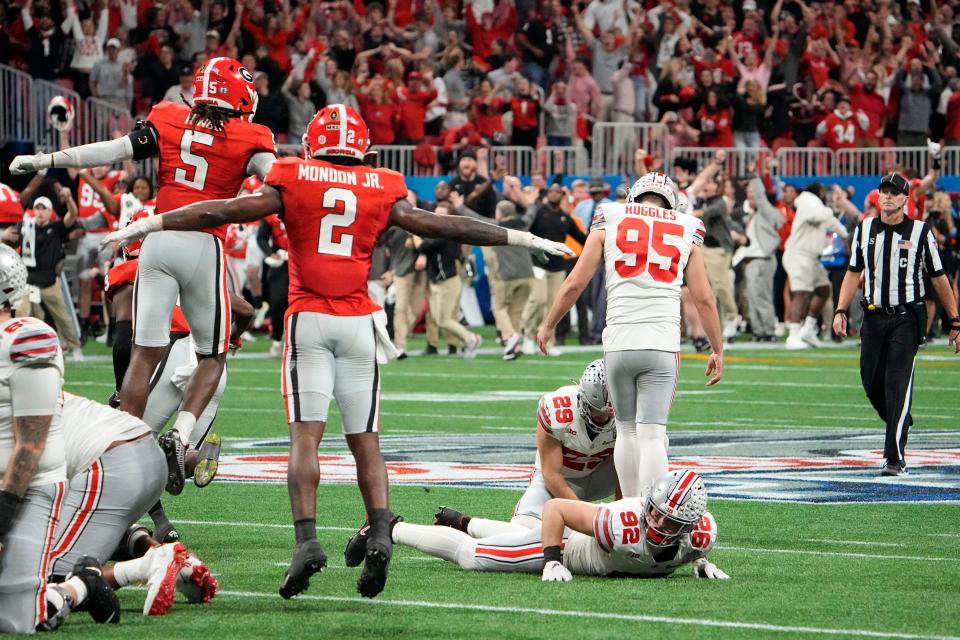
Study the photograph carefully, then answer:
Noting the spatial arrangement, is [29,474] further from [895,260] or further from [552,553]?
[895,260]

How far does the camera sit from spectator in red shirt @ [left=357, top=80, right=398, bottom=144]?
26922 mm

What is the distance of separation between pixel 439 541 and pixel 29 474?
7.90ft

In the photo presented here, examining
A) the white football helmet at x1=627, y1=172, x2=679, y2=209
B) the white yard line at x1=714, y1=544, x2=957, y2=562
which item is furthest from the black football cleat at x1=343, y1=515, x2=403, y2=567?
the white football helmet at x1=627, y1=172, x2=679, y2=209

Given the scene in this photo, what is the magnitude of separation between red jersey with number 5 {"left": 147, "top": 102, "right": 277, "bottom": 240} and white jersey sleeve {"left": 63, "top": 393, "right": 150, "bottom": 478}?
7.62 ft

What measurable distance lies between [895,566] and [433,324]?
49.8ft

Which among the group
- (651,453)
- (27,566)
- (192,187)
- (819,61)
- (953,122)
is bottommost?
(27,566)

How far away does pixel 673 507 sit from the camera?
7.45 m

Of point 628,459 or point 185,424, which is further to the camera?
point 185,424

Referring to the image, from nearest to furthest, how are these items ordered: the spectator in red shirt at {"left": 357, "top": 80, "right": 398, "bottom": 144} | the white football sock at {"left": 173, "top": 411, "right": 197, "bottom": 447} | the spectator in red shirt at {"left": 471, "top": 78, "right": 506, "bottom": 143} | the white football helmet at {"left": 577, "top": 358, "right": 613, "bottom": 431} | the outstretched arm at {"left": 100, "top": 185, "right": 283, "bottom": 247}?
1. the outstretched arm at {"left": 100, "top": 185, "right": 283, "bottom": 247}
2. the white football helmet at {"left": 577, "top": 358, "right": 613, "bottom": 431}
3. the white football sock at {"left": 173, "top": 411, "right": 197, "bottom": 447}
4. the spectator in red shirt at {"left": 357, "top": 80, "right": 398, "bottom": 144}
5. the spectator in red shirt at {"left": 471, "top": 78, "right": 506, "bottom": 143}

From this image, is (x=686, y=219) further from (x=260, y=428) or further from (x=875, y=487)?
(x=260, y=428)

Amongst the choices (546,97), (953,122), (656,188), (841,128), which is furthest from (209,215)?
(953,122)

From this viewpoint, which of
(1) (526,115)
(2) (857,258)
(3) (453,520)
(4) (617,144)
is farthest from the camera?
(1) (526,115)

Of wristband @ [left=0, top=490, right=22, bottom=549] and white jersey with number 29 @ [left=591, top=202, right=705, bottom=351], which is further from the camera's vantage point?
white jersey with number 29 @ [left=591, top=202, right=705, bottom=351]

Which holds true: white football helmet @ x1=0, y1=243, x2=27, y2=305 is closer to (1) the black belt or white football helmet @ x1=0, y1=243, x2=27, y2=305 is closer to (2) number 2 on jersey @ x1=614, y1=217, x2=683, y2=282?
(2) number 2 on jersey @ x1=614, y1=217, x2=683, y2=282
